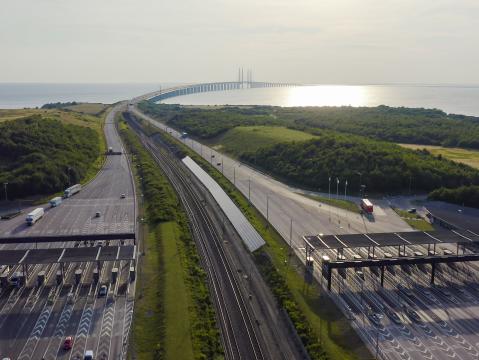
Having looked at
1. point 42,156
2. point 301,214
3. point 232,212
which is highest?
point 42,156

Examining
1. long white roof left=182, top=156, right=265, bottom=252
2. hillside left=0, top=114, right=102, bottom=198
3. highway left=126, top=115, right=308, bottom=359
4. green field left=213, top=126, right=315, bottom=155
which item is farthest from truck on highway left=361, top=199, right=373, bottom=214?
hillside left=0, top=114, right=102, bottom=198

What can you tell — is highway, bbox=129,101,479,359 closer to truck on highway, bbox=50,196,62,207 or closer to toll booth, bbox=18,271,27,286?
toll booth, bbox=18,271,27,286

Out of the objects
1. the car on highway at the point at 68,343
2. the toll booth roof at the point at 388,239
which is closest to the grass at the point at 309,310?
the toll booth roof at the point at 388,239

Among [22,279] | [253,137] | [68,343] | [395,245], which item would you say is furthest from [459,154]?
[68,343]

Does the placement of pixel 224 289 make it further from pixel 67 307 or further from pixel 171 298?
pixel 67 307

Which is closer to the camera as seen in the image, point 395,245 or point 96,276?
point 96,276

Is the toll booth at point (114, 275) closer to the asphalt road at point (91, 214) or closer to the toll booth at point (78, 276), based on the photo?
the toll booth at point (78, 276)
